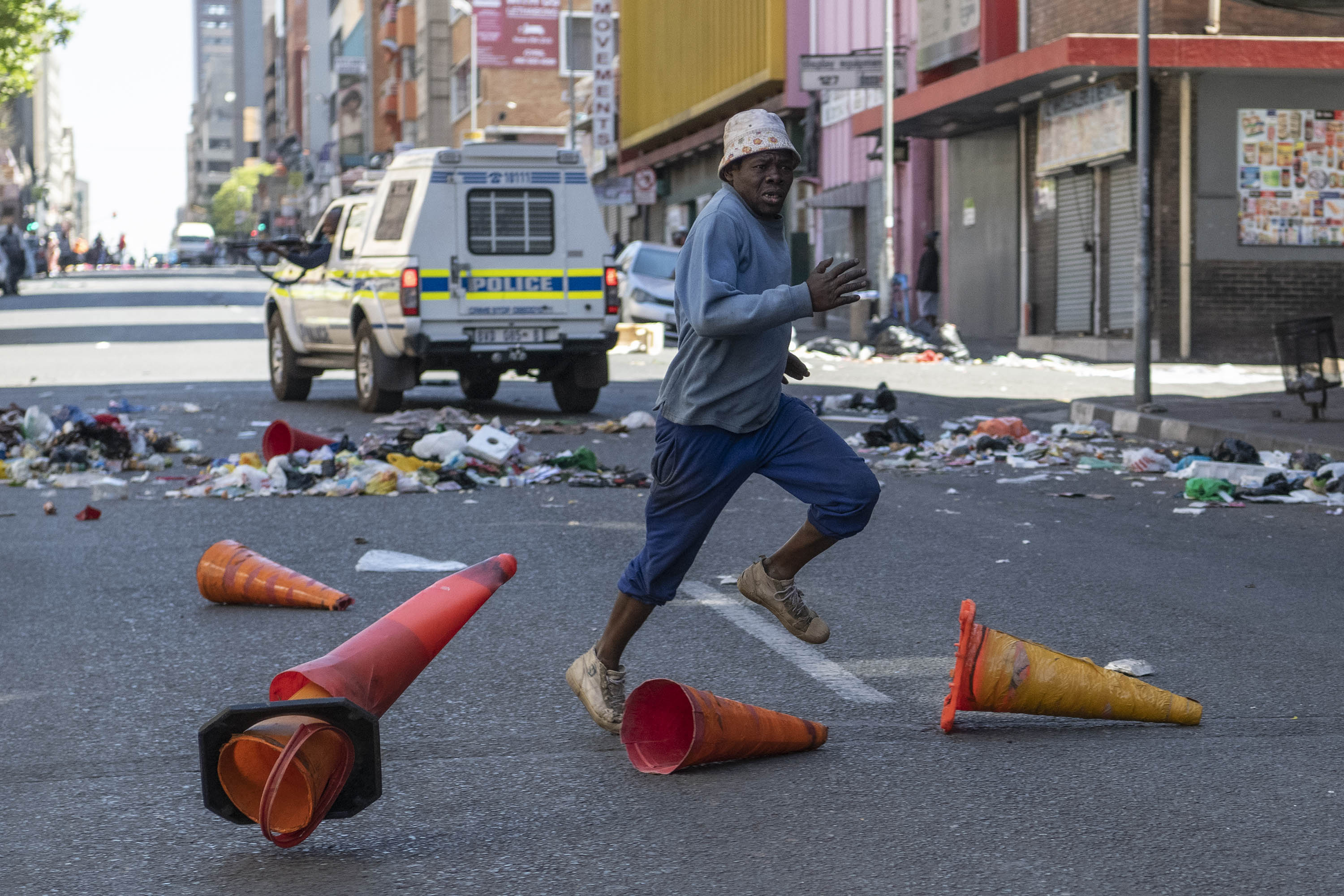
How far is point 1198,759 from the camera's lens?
458 cm

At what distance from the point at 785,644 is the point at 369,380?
1015 cm

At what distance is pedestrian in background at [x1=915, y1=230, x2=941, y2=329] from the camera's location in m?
28.9

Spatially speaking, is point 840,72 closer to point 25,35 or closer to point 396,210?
point 396,210

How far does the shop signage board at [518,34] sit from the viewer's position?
58.4m

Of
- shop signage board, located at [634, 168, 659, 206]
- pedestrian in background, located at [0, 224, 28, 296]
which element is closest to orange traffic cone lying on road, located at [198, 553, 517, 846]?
shop signage board, located at [634, 168, 659, 206]

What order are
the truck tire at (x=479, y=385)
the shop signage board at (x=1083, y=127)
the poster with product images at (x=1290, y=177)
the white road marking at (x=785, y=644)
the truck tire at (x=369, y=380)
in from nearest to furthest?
the white road marking at (x=785, y=644) < the truck tire at (x=369, y=380) < the truck tire at (x=479, y=385) < the poster with product images at (x=1290, y=177) < the shop signage board at (x=1083, y=127)

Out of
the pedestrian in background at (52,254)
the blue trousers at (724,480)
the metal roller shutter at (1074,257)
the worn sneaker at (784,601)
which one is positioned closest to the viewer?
the blue trousers at (724,480)

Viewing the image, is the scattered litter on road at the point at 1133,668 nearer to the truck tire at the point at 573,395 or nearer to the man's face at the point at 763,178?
the man's face at the point at 763,178

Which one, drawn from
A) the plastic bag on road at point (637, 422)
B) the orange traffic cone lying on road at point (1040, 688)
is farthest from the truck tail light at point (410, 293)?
the orange traffic cone lying on road at point (1040, 688)

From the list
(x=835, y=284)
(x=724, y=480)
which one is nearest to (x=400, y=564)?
(x=724, y=480)

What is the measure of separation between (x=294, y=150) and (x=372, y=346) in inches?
5430

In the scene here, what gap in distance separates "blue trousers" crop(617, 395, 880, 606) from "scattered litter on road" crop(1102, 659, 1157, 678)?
1.19m

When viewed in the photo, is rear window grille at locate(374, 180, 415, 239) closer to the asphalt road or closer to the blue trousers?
the asphalt road

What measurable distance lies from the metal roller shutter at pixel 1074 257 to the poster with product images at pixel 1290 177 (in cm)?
280
